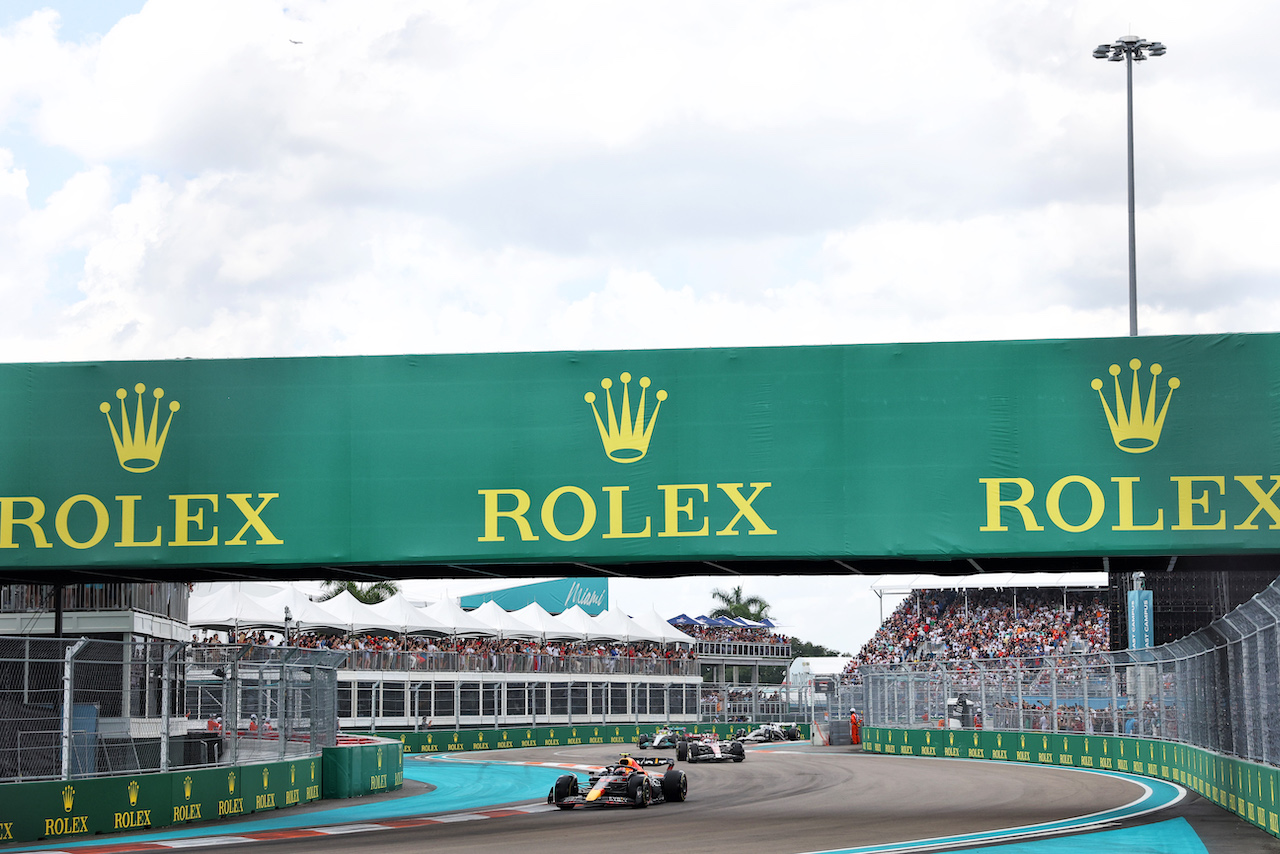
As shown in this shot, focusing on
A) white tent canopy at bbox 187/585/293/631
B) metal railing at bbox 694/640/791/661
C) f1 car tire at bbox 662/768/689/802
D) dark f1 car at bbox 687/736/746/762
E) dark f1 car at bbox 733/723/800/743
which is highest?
white tent canopy at bbox 187/585/293/631

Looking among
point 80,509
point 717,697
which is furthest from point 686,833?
point 717,697

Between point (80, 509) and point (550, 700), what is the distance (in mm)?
40356

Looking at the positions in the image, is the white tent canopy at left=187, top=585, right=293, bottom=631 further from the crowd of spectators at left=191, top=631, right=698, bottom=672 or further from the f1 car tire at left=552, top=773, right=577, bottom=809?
the f1 car tire at left=552, top=773, right=577, bottom=809

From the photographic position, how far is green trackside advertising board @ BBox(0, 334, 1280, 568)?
701 inches

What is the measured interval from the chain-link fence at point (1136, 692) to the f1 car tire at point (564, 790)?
1011 cm

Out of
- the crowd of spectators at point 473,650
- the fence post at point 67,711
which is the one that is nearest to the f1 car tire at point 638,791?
the fence post at point 67,711

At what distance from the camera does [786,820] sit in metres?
20.5

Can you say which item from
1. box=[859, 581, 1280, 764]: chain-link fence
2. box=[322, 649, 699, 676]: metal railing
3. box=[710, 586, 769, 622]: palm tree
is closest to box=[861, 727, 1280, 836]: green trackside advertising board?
box=[859, 581, 1280, 764]: chain-link fence

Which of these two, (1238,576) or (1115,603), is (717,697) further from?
(1238,576)

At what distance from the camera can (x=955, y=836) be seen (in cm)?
1766

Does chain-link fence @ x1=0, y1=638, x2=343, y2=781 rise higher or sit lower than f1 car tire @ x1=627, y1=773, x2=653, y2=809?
higher

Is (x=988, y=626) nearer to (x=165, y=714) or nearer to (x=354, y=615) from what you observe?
(x=354, y=615)

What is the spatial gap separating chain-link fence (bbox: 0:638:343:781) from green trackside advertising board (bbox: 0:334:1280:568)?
Result: 222cm

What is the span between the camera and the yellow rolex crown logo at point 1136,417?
17875 millimetres
